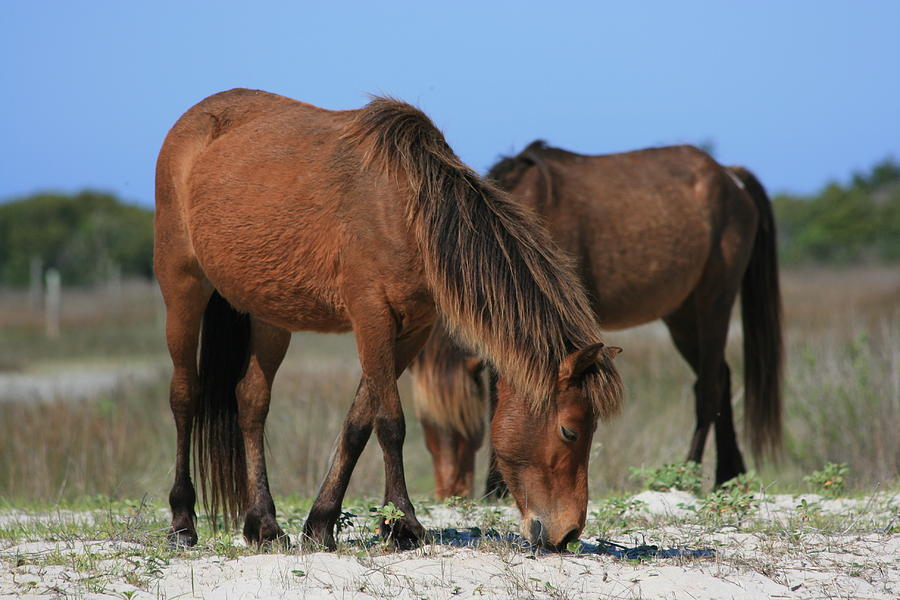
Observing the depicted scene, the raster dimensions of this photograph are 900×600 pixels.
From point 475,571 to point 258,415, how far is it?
164cm

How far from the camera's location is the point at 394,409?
3.85 meters

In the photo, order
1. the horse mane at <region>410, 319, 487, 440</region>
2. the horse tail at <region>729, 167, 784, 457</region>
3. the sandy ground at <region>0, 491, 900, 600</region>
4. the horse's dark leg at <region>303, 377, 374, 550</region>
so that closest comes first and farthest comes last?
the sandy ground at <region>0, 491, 900, 600</region>, the horse's dark leg at <region>303, 377, 374, 550</region>, the horse mane at <region>410, 319, 487, 440</region>, the horse tail at <region>729, 167, 784, 457</region>

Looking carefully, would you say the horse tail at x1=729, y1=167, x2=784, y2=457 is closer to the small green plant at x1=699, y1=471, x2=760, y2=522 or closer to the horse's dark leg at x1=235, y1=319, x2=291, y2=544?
the small green plant at x1=699, y1=471, x2=760, y2=522

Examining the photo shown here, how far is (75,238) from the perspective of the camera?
44.3 m

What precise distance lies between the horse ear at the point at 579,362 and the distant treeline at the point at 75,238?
32661mm

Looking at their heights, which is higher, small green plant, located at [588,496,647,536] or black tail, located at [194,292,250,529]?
black tail, located at [194,292,250,529]

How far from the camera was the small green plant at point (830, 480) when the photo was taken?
5.38 meters

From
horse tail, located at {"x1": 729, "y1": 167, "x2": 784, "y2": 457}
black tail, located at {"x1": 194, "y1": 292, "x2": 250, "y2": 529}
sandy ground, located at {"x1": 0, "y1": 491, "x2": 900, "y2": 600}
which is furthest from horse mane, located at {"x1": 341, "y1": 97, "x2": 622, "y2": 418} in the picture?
horse tail, located at {"x1": 729, "y1": 167, "x2": 784, "y2": 457}

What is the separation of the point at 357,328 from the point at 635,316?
3.27 meters

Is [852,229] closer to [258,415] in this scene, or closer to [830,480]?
[830,480]

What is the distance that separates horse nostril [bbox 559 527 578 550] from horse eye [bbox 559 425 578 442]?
34 centimetres

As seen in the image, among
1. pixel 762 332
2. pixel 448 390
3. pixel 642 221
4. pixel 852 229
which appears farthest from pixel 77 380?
pixel 852 229

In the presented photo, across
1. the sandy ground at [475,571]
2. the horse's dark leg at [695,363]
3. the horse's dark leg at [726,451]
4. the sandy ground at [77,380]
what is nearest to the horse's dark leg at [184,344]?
the sandy ground at [475,571]

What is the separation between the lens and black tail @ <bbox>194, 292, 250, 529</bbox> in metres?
4.79
